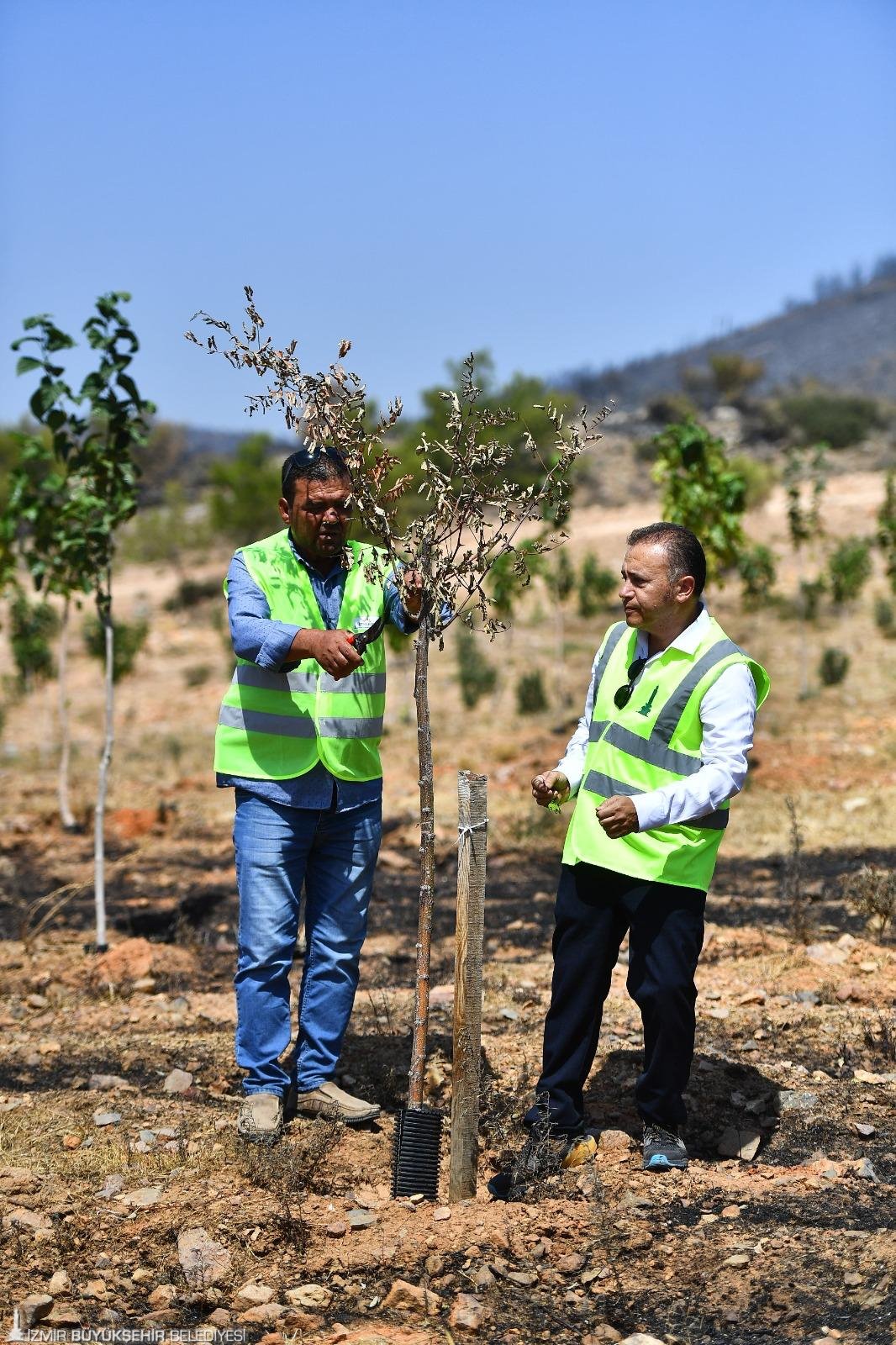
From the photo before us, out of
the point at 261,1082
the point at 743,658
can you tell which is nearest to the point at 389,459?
the point at 743,658

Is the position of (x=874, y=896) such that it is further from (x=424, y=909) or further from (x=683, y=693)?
(x=424, y=909)

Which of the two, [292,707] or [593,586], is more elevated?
[593,586]

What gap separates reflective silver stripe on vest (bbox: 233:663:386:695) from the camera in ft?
12.8

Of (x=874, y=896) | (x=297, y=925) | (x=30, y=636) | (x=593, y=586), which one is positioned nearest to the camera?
(x=297, y=925)

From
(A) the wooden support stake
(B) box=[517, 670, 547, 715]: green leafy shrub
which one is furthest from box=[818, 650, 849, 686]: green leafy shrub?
(A) the wooden support stake

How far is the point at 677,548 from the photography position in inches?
141

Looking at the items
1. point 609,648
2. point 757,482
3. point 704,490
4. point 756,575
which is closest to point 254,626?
point 609,648

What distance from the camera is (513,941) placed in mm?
6770

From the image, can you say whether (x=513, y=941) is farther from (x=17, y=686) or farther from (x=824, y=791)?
(x=17, y=686)

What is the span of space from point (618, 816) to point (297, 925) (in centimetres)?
120

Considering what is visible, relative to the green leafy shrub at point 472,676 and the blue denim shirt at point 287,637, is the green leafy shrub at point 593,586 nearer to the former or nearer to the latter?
the green leafy shrub at point 472,676

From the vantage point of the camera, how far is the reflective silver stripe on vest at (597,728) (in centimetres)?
372

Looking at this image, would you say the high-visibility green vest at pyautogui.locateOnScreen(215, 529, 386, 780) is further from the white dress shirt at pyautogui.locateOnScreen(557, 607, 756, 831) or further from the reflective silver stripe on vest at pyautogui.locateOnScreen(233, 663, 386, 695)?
the white dress shirt at pyautogui.locateOnScreen(557, 607, 756, 831)

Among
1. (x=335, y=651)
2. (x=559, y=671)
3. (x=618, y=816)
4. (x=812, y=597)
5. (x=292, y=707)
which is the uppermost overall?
(x=812, y=597)
